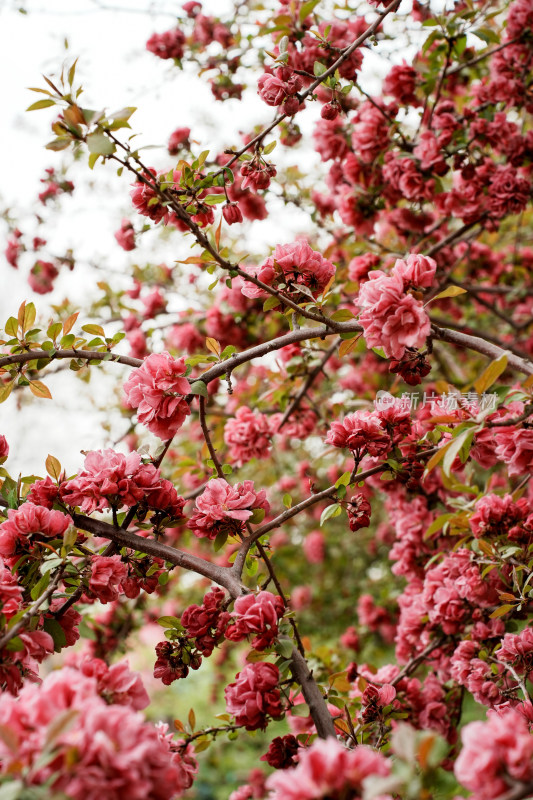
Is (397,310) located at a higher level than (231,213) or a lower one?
lower

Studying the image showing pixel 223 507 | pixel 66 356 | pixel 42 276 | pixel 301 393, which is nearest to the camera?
pixel 223 507

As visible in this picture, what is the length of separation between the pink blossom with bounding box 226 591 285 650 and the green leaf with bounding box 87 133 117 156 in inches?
36.9

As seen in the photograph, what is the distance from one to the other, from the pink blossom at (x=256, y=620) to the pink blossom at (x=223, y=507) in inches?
7.5

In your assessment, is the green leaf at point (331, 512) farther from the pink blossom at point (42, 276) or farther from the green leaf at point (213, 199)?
the pink blossom at point (42, 276)

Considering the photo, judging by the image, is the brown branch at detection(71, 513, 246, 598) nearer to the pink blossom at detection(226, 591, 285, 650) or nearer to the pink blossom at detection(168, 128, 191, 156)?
the pink blossom at detection(226, 591, 285, 650)

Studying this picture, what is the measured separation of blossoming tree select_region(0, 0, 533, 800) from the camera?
75cm

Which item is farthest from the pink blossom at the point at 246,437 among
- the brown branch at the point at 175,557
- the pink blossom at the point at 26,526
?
the pink blossom at the point at 26,526

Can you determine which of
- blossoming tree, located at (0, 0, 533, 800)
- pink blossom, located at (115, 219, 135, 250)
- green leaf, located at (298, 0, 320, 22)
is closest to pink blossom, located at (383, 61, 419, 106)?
blossoming tree, located at (0, 0, 533, 800)

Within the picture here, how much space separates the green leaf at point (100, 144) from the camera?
1.12m

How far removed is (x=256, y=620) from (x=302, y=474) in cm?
213

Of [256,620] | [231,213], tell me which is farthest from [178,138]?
[256,620]

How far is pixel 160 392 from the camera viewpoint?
1.30 metres

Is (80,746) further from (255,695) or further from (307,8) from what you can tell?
(307,8)

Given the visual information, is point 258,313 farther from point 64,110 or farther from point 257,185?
point 64,110
